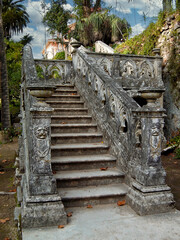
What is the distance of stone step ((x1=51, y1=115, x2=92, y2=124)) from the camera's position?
20.5ft

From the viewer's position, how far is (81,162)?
474 cm

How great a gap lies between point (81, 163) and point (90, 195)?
0.83 m

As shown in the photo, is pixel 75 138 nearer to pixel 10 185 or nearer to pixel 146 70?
pixel 10 185

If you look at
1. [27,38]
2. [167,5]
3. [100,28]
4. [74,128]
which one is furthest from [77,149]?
[27,38]

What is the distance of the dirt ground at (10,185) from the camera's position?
4.34 metres

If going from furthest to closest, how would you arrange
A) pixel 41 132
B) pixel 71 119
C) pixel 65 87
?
pixel 65 87, pixel 71 119, pixel 41 132

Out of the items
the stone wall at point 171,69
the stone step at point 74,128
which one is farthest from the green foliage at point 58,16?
the stone step at point 74,128

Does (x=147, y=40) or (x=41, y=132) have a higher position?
(x=147, y=40)

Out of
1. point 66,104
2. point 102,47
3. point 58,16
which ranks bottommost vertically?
point 66,104

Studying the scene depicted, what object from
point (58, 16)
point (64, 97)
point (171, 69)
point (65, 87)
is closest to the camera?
point (64, 97)

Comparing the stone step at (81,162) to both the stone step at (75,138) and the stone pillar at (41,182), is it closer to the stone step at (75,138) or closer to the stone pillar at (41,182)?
the stone step at (75,138)

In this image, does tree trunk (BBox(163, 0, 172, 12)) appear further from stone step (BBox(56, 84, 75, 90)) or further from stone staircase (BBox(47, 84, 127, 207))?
stone staircase (BBox(47, 84, 127, 207))

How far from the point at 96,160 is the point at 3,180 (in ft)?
12.6

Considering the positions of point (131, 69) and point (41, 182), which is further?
point (131, 69)
